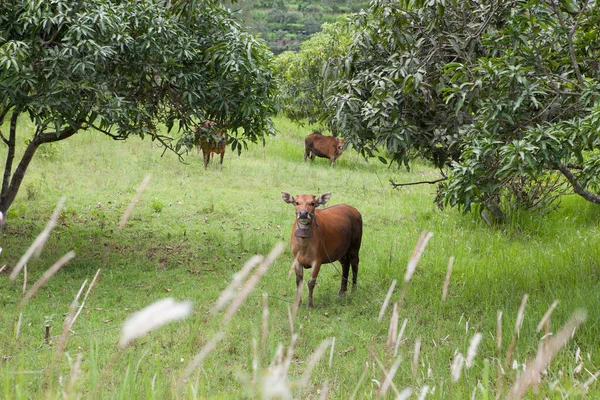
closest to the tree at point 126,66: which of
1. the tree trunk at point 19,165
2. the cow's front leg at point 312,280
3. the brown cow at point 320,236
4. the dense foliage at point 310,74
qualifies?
the tree trunk at point 19,165

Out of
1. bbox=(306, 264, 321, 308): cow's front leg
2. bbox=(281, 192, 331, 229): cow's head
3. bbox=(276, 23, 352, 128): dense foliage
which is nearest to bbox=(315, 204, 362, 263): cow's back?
bbox=(306, 264, 321, 308): cow's front leg

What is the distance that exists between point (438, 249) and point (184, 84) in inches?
181

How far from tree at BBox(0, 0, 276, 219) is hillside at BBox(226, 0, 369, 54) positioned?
77.1 meters

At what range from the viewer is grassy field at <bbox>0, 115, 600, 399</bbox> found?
4996 mm

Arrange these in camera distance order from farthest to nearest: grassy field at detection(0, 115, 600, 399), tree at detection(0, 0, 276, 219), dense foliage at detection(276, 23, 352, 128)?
dense foliage at detection(276, 23, 352, 128)
tree at detection(0, 0, 276, 219)
grassy field at detection(0, 115, 600, 399)

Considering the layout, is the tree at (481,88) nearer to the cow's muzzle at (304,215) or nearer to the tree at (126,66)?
the cow's muzzle at (304,215)

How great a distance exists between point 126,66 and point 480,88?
16.6ft

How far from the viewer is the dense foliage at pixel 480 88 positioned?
5.75m

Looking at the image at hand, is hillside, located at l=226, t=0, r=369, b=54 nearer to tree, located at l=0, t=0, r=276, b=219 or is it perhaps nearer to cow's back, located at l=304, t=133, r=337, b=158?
cow's back, located at l=304, t=133, r=337, b=158

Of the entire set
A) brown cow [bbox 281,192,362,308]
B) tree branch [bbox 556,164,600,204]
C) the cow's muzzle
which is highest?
tree branch [bbox 556,164,600,204]

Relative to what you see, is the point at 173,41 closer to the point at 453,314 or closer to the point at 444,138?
the point at 444,138

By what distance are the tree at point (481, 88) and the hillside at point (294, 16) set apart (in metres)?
79.0

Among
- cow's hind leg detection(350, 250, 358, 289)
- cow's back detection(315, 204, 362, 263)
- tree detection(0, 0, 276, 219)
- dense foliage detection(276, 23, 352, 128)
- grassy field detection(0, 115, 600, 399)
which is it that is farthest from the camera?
dense foliage detection(276, 23, 352, 128)

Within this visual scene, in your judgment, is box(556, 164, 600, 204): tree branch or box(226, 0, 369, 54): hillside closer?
box(556, 164, 600, 204): tree branch
